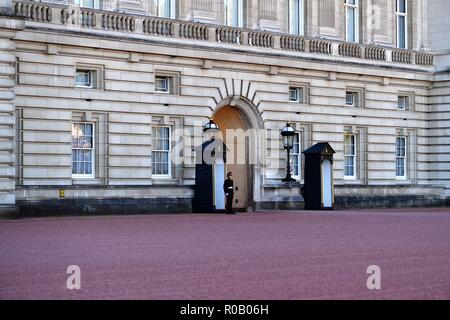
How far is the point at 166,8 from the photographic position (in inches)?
1732

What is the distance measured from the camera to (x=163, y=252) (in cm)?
2175

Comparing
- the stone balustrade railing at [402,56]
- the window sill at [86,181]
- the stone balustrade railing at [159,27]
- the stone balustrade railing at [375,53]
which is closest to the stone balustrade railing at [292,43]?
the stone balustrade railing at [375,53]

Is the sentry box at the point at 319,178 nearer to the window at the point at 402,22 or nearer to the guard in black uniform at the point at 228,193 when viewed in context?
the guard in black uniform at the point at 228,193

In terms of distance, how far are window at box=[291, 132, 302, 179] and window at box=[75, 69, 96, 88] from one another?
10.4 metres

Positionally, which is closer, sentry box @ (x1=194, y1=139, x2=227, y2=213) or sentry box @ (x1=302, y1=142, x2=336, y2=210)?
sentry box @ (x1=194, y1=139, x2=227, y2=213)

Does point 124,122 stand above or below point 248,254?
above

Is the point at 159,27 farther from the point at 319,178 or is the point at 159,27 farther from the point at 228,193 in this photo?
the point at 319,178

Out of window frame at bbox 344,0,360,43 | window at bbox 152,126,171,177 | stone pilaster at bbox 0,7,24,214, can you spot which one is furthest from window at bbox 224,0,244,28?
stone pilaster at bbox 0,7,24,214

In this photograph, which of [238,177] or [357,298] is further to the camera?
[238,177]

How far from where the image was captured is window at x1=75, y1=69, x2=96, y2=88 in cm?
4078

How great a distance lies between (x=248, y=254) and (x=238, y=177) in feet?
85.9

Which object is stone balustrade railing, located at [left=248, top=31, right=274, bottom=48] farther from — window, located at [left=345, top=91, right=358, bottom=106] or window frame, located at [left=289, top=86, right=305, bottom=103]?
window, located at [left=345, top=91, right=358, bottom=106]

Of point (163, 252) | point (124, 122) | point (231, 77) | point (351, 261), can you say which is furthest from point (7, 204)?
point (351, 261)
